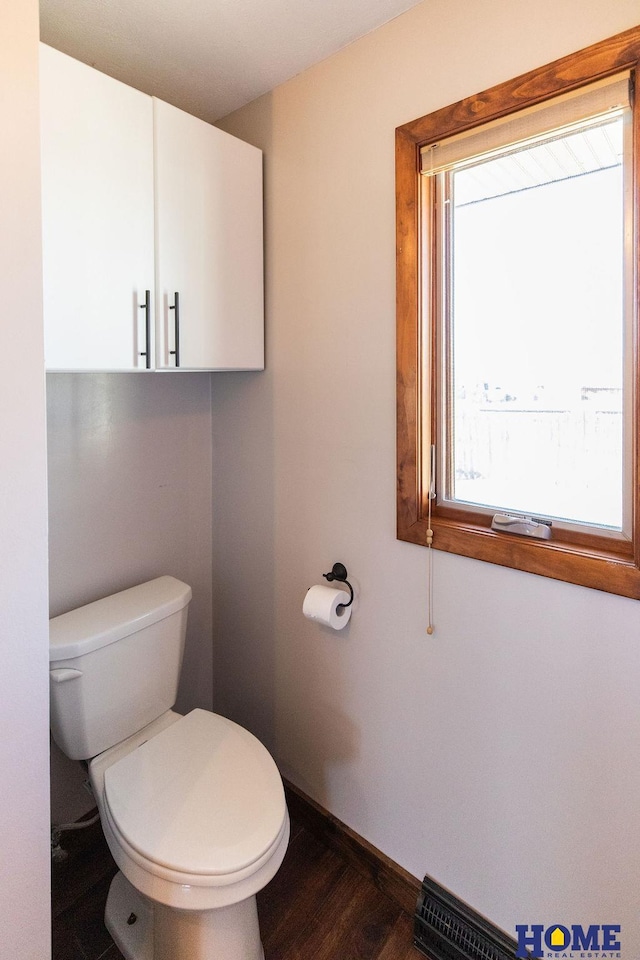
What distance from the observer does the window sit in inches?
43.9

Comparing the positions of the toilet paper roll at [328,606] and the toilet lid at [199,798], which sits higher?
the toilet paper roll at [328,606]

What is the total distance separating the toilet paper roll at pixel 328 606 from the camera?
1.54m

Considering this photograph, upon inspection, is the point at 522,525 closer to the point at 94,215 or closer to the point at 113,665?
the point at 113,665

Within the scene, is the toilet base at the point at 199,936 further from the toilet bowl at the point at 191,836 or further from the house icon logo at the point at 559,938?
the house icon logo at the point at 559,938

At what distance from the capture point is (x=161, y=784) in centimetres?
135

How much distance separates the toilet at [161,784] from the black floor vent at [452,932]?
0.45 meters

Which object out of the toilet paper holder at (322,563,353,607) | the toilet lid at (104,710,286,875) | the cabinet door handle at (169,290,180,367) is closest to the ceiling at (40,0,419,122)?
the cabinet door handle at (169,290,180,367)

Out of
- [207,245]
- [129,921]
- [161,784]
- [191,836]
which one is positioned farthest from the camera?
[207,245]

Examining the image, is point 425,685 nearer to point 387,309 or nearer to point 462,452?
point 462,452

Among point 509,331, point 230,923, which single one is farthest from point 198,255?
point 230,923

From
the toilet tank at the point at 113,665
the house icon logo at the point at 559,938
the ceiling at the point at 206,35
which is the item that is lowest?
the house icon logo at the point at 559,938

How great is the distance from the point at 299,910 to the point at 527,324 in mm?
1693

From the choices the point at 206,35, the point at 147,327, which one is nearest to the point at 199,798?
the point at 147,327

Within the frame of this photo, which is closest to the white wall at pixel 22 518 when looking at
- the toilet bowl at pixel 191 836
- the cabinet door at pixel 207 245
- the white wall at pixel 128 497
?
the toilet bowl at pixel 191 836
